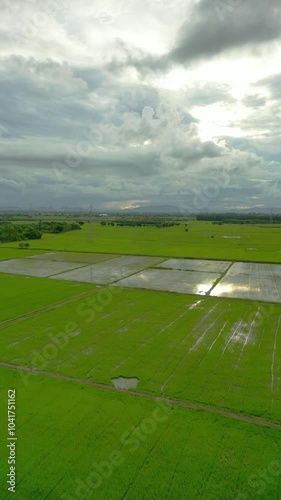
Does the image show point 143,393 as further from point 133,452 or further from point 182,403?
point 133,452

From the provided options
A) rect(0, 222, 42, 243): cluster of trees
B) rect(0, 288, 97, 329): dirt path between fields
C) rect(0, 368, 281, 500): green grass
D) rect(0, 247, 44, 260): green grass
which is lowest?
rect(0, 368, 281, 500): green grass

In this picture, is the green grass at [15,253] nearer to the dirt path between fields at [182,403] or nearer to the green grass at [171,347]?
the green grass at [171,347]

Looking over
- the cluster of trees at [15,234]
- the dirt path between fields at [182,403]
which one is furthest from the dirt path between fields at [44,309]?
the cluster of trees at [15,234]

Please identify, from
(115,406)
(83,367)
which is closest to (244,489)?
(115,406)

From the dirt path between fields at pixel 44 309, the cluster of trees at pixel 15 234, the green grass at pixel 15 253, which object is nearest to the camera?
the dirt path between fields at pixel 44 309

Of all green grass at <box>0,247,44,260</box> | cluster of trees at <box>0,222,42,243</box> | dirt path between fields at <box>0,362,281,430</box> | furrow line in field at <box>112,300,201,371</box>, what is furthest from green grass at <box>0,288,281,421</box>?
cluster of trees at <box>0,222,42,243</box>

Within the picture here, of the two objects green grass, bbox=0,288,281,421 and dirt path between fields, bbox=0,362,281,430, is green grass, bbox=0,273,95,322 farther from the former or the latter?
dirt path between fields, bbox=0,362,281,430
